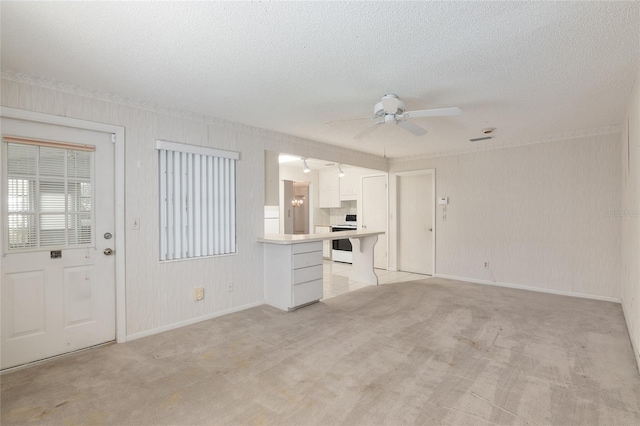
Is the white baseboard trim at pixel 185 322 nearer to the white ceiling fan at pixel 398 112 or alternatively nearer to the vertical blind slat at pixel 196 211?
the vertical blind slat at pixel 196 211

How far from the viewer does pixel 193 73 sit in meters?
2.46

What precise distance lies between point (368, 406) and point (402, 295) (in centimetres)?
272

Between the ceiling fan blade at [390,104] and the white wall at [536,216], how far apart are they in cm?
324

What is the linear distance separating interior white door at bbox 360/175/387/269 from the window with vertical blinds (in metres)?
5.10

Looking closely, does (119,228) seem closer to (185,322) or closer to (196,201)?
(196,201)

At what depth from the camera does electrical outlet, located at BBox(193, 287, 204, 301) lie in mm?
3452

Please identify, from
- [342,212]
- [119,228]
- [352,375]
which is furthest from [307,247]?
[342,212]

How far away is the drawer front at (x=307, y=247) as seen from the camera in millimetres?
3863

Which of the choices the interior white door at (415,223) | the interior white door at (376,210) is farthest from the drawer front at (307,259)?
the interior white door at (415,223)

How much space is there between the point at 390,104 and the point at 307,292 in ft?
8.28

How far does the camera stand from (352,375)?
2291mm

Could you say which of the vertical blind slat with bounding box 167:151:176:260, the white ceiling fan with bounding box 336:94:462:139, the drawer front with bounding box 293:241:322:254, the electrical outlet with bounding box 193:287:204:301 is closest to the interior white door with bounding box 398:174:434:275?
the drawer front with bounding box 293:241:322:254

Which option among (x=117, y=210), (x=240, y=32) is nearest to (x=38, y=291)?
(x=117, y=210)

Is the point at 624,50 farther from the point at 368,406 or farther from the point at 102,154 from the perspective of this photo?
the point at 102,154
